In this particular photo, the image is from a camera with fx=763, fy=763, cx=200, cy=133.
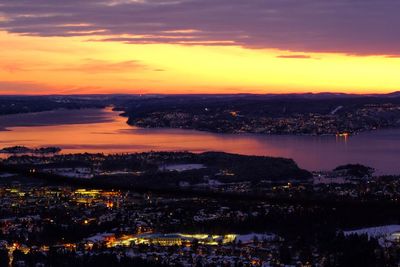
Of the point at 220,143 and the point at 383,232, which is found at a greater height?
the point at 220,143

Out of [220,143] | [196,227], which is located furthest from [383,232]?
[220,143]

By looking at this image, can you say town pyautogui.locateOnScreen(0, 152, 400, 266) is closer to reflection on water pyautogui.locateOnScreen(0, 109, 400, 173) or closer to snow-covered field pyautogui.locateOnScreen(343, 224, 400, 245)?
snow-covered field pyautogui.locateOnScreen(343, 224, 400, 245)

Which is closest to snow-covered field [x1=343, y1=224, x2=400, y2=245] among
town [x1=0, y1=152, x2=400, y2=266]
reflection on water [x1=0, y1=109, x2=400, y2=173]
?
town [x1=0, y1=152, x2=400, y2=266]

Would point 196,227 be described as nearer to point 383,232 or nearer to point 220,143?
point 383,232

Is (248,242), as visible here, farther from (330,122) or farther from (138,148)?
(330,122)

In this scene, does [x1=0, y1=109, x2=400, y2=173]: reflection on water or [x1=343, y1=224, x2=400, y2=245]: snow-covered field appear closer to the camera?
[x1=343, y1=224, x2=400, y2=245]: snow-covered field

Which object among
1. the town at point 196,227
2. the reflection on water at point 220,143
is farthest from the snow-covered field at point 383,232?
the reflection on water at point 220,143

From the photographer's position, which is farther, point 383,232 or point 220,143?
point 220,143

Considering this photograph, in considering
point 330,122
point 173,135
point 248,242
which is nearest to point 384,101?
point 330,122
